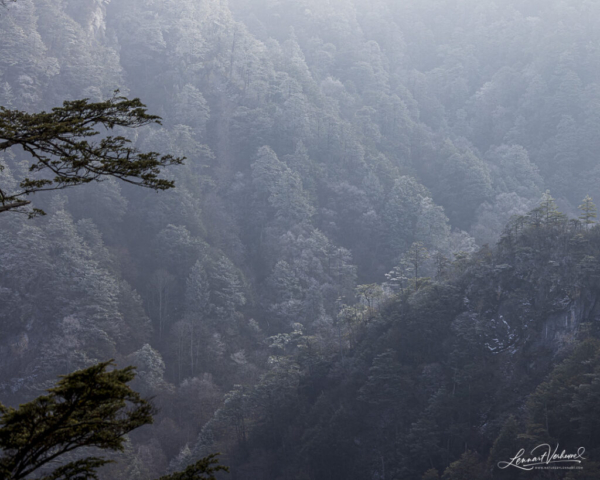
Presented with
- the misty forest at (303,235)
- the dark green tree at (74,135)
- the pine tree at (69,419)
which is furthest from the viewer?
the misty forest at (303,235)

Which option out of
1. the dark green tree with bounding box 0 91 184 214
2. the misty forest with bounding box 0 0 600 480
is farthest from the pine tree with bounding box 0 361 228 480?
the dark green tree with bounding box 0 91 184 214

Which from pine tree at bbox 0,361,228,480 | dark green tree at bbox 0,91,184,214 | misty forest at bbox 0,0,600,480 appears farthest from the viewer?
misty forest at bbox 0,0,600,480

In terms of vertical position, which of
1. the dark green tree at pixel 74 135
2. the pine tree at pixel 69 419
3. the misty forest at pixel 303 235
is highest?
the misty forest at pixel 303 235

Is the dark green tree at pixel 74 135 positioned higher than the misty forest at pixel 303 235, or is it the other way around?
the misty forest at pixel 303 235

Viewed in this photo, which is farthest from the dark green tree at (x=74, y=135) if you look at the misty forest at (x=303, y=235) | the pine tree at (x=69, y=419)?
the pine tree at (x=69, y=419)

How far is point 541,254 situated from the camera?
41.8m

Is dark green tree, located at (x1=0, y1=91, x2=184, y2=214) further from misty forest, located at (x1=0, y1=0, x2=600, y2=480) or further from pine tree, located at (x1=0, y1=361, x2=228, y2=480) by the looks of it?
pine tree, located at (x1=0, y1=361, x2=228, y2=480)

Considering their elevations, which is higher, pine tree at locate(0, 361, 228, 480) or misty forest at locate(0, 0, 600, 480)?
misty forest at locate(0, 0, 600, 480)

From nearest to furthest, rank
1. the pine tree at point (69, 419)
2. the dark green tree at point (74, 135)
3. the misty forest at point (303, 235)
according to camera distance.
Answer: the pine tree at point (69, 419) → the dark green tree at point (74, 135) → the misty forest at point (303, 235)

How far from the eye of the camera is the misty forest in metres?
32.1

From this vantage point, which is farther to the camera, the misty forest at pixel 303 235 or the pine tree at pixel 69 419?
the misty forest at pixel 303 235

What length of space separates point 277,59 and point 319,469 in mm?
79528

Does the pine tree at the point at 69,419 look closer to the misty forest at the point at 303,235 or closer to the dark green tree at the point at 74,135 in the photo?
the misty forest at the point at 303,235

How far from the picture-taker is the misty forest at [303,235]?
105 feet
